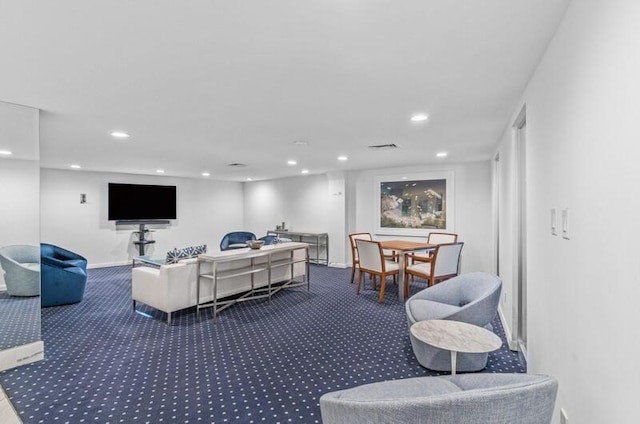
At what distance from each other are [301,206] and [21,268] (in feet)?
20.6

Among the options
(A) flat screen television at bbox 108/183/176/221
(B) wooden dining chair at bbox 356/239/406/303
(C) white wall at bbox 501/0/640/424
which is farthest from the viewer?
(A) flat screen television at bbox 108/183/176/221

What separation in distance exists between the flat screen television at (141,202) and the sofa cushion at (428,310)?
7273mm

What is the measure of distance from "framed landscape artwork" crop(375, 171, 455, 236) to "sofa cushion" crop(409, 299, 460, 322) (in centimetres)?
352

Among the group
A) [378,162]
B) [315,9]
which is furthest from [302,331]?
[378,162]

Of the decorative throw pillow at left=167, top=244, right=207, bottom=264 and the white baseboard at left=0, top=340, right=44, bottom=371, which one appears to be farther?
the decorative throw pillow at left=167, top=244, right=207, bottom=264

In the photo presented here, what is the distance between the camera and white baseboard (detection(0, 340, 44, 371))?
278 cm

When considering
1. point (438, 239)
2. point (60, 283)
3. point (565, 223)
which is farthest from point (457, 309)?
point (60, 283)

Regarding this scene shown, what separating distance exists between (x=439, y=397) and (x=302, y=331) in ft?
8.64

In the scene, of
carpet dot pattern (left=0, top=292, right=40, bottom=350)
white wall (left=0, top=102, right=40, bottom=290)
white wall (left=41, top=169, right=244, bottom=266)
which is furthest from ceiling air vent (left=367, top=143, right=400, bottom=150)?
white wall (left=41, top=169, right=244, bottom=266)

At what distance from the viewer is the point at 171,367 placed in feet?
9.32

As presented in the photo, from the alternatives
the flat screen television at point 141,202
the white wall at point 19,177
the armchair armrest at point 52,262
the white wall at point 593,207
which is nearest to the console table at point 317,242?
the flat screen television at point 141,202

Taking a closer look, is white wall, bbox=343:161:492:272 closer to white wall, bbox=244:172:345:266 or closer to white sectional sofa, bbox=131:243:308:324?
white wall, bbox=244:172:345:266

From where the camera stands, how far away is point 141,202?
26.5 feet

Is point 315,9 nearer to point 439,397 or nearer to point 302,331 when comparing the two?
point 439,397
